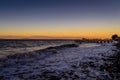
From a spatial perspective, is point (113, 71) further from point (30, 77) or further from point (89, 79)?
point (30, 77)

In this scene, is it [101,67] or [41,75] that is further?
[101,67]

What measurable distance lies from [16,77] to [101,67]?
521 centimetres

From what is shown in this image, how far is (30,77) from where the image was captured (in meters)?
7.50

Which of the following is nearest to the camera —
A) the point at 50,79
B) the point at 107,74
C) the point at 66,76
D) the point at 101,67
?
the point at 50,79

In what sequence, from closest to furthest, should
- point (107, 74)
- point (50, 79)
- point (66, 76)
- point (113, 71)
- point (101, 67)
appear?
point (50, 79)
point (66, 76)
point (107, 74)
point (113, 71)
point (101, 67)

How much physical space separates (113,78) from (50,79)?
3.17 meters

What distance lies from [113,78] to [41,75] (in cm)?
358

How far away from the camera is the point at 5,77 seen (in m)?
7.65

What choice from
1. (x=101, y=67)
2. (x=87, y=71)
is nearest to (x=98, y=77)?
(x=87, y=71)

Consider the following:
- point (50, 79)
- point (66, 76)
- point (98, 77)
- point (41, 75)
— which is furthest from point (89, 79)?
point (41, 75)

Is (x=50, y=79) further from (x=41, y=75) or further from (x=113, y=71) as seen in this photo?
(x=113, y=71)

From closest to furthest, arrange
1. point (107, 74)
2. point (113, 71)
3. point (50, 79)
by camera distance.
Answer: point (50, 79), point (107, 74), point (113, 71)

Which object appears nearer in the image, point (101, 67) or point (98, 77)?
point (98, 77)

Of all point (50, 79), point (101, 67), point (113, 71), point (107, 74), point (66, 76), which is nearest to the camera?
point (50, 79)
